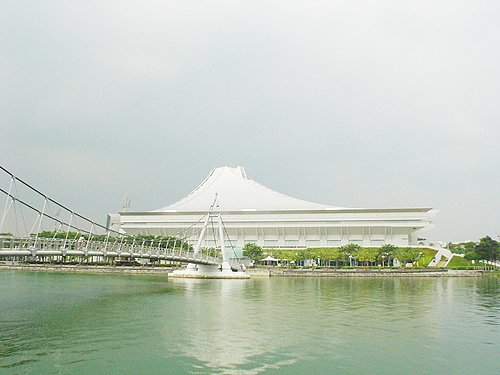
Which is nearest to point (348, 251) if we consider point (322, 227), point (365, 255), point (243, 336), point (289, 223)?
point (365, 255)

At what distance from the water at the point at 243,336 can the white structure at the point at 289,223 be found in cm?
3895

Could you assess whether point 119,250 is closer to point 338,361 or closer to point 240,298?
point 240,298

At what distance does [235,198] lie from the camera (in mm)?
68500

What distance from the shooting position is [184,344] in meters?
10.4

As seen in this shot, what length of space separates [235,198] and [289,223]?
40.0 ft

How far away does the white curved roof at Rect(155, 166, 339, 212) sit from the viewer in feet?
206

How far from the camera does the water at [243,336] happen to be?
8672mm

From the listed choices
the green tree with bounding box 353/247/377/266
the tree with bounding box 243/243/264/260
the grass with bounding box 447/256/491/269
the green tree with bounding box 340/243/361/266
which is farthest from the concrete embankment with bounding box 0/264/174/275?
the grass with bounding box 447/256/491/269

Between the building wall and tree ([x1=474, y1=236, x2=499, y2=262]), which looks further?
the building wall

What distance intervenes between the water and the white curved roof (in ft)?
143

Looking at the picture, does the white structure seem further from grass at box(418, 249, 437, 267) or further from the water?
the water

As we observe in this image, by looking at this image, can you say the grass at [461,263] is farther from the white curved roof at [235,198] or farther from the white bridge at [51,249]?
the white bridge at [51,249]

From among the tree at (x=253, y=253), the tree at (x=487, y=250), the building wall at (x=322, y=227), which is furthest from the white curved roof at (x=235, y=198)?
the tree at (x=487, y=250)

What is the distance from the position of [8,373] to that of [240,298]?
43.4ft
